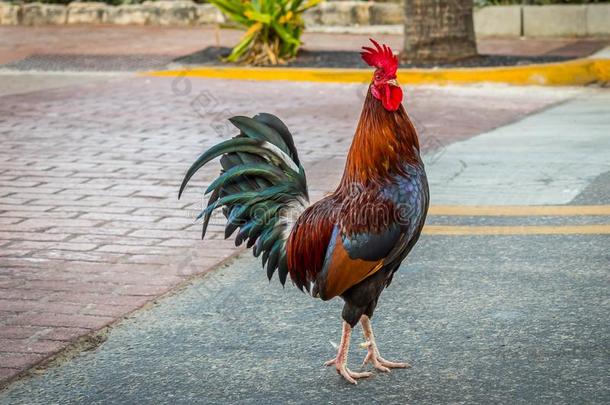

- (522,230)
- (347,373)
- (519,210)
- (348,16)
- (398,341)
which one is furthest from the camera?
(348,16)

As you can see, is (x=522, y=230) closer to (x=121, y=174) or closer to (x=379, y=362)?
(x=379, y=362)

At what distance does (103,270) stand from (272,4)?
8724mm

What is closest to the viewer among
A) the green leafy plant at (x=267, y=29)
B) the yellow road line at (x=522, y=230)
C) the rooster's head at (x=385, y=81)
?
the rooster's head at (x=385, y=81)

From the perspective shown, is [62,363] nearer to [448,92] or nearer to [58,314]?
[58,314]

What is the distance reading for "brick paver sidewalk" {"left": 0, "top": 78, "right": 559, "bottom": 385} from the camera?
599 centimetres

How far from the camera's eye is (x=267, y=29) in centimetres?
1493

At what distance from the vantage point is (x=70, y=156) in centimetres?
977

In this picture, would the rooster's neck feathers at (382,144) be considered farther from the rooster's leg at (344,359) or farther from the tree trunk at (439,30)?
the tree trunk at (439,30)

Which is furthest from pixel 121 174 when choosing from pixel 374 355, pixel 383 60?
pixel 383 60

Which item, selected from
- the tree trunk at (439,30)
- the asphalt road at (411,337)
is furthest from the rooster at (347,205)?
the tree trunk at (439,30)

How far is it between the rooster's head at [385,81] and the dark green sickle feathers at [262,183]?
1.98 feet

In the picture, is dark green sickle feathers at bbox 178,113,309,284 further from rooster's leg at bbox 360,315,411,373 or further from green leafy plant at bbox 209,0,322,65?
green leafy plant at bbox 209,0,322,65

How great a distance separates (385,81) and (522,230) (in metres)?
2.93

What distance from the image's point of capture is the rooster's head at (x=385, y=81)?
14.9ft
